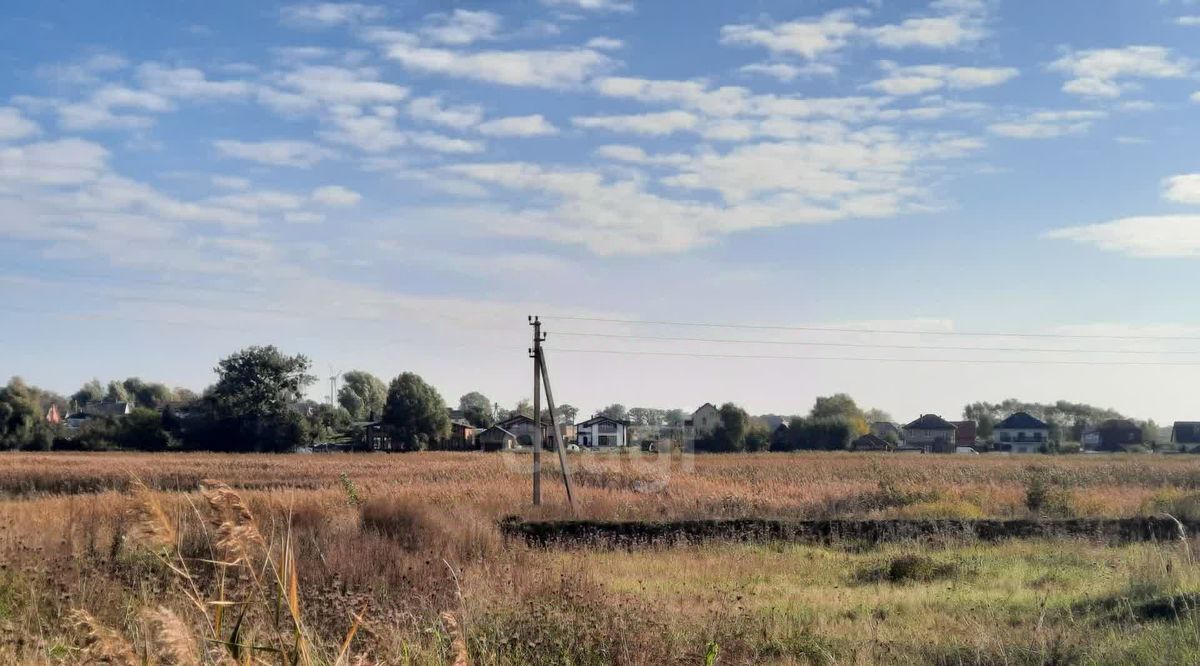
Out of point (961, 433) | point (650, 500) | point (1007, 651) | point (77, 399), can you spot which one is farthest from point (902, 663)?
point (77, 399)

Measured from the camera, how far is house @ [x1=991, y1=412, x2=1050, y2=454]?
9306 cm

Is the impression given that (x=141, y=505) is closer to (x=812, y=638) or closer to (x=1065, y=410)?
(x=812, y=638)

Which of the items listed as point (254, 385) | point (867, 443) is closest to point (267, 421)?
point (254, 385)

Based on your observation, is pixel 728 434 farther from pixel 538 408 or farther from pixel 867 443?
pixel 538 408

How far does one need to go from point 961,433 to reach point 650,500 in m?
78.9

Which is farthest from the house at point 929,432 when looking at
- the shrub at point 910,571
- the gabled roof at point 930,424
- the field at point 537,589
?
the shrub at point 910,571

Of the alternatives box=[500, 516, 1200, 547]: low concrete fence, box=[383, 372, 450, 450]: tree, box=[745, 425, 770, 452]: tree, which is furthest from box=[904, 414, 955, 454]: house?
box=[500, 516, 1200, 547]: low concrete fence

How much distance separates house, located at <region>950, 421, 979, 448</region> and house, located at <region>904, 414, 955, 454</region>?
2756 millimetres

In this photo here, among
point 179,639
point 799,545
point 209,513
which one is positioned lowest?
point 799,545

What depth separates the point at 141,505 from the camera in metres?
3.54

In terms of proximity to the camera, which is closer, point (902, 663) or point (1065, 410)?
point (902, 663)

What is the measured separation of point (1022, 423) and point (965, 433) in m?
5.24

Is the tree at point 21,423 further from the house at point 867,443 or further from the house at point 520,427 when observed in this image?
the house at point 867,443

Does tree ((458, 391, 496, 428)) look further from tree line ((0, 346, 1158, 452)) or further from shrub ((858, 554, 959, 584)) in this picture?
shrub ((858, 554, 959, 584))
